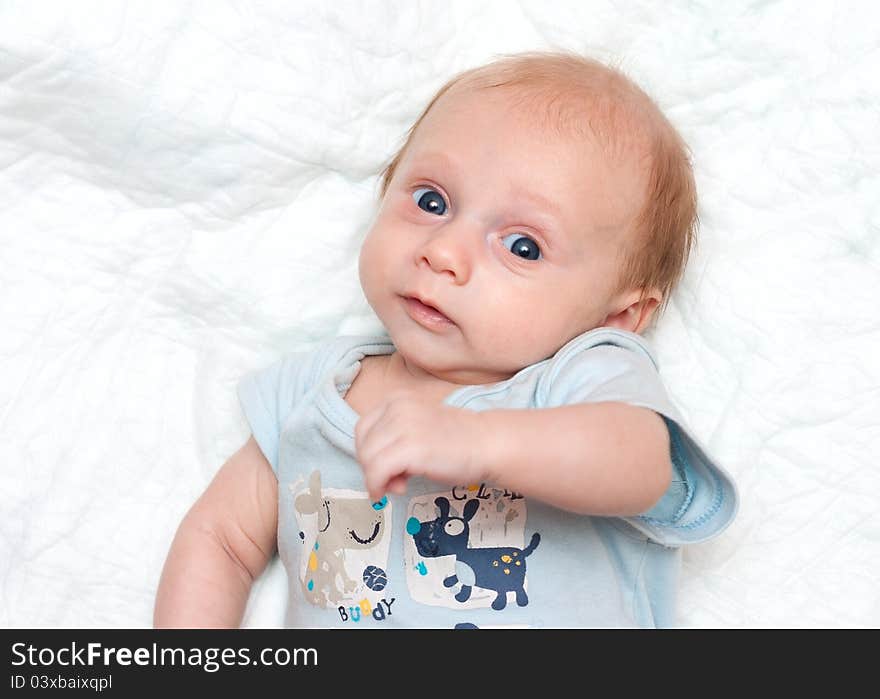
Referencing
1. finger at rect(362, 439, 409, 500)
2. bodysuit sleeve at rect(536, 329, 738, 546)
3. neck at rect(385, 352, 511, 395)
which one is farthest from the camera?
neck at rect(385, 352, 511, 395)

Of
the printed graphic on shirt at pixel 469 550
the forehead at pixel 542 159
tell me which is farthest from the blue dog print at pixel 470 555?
the forehead at pixel 542 159

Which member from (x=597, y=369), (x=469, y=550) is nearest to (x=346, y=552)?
(x=469, y=550)

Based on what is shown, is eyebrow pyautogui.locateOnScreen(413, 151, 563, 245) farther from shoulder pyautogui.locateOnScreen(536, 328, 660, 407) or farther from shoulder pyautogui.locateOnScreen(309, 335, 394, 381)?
shoulder pyautogui.locateOnScreen(309, 335, 394, 381)

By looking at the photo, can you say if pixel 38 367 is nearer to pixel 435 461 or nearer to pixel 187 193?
pixel 187 193

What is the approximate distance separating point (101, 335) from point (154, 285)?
95 mm

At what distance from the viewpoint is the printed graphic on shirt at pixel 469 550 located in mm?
1359

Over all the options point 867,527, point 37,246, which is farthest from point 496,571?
point 37,246

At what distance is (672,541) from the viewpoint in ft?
4.55

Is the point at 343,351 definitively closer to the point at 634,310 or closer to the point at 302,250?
the point at 302,250

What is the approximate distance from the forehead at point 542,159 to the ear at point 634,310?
99 millimetres
